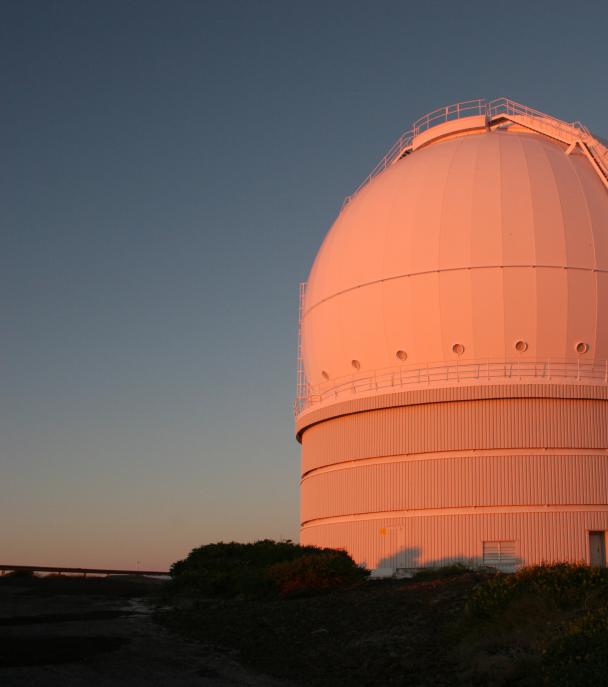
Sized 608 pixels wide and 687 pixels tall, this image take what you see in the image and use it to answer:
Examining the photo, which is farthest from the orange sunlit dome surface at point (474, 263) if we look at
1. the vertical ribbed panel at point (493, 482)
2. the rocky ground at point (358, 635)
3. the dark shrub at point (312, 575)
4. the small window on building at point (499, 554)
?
the rocky ground at point (358, 635)

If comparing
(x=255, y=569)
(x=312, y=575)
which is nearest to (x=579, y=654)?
(x=312, y=575)

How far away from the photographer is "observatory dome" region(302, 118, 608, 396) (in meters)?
23.5

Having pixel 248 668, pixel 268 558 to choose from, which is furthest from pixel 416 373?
pixel 248 668

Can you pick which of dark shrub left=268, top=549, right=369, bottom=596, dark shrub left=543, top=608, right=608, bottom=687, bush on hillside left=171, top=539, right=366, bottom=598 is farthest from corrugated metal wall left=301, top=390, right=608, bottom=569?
dark shrub left=543, top=608, right=608, bottom=687

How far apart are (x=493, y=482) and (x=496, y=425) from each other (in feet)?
4.91

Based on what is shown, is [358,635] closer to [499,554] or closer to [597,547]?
[499,554]

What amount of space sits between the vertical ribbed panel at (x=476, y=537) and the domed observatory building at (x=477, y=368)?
0.04 m

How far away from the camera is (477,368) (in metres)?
23.7

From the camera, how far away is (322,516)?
88.1ft

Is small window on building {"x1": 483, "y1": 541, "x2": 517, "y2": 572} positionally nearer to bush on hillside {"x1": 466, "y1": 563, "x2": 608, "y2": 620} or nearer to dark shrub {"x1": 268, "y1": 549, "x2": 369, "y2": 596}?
dark shrub {"x1": 268, "y1": 549, "x2": 369, "y2": 596}

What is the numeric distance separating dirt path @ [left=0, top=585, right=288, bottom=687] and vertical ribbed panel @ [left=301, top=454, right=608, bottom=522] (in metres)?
9.24

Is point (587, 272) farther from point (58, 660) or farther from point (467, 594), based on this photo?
point (58, 660)

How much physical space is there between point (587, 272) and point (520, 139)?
5625 millimetres

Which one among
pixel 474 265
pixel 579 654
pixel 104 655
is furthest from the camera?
pixel 474 265
